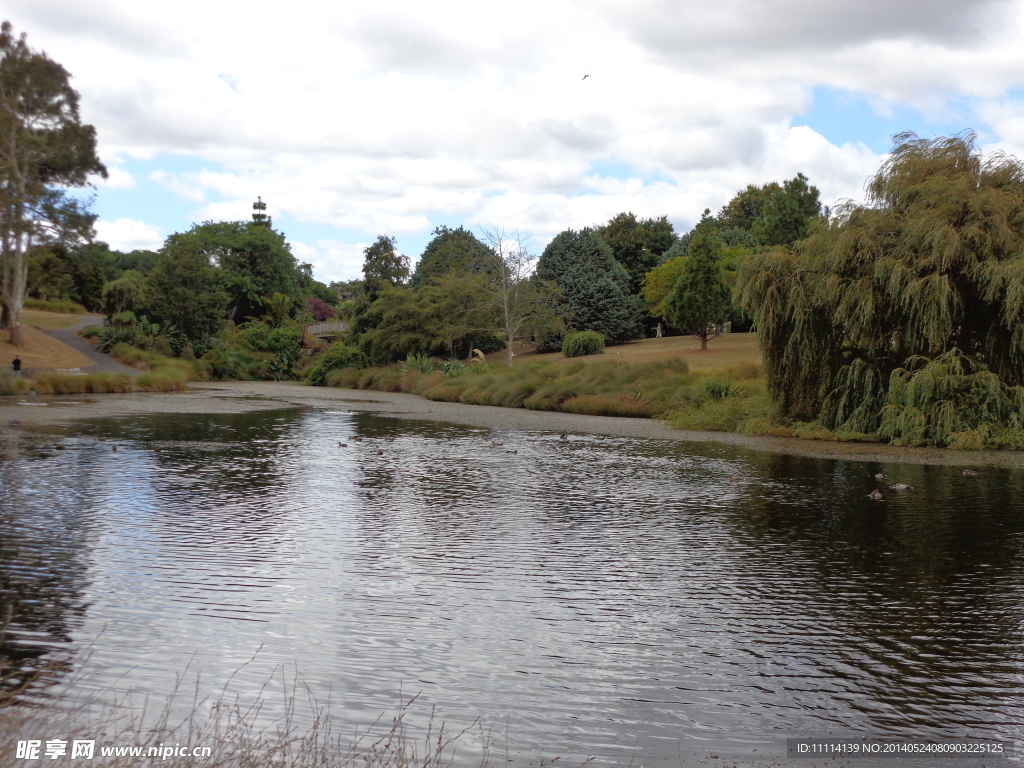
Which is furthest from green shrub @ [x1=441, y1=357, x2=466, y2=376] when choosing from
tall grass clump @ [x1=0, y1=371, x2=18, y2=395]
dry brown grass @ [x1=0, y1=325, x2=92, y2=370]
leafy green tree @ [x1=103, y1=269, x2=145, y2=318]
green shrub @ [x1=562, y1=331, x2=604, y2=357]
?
leafy green tree @ [x1=103, y1=269, x2=145, y2=318]

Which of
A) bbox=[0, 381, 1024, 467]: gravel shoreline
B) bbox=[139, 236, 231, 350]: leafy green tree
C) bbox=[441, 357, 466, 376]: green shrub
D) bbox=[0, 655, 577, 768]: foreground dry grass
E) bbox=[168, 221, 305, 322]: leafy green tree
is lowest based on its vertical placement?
bbox=[0, 655, 577, 768]: foreground dry grass

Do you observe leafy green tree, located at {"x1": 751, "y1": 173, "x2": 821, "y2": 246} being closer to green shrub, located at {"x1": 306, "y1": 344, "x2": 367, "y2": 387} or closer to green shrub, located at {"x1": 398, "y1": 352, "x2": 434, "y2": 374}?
green shrub, located at {"x1": 398, "y1": 352, "x2": 434, "y2": 374}

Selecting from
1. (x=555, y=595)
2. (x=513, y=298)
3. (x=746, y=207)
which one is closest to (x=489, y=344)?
(x=513, y=298)

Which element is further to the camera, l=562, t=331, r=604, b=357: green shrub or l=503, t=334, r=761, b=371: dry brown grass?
l=562, t=331, r=604, b=357: green shrub

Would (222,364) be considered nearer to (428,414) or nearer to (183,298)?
(183,298)

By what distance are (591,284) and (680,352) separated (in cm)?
Result: 1033

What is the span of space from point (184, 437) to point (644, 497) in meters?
12.0

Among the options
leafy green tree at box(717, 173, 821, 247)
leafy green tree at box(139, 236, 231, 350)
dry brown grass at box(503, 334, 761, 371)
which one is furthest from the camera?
leafy green tree at box(139, 236, 231, 350)

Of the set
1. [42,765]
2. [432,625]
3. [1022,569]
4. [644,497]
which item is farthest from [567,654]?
[644,497]

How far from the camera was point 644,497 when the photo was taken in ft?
43.8

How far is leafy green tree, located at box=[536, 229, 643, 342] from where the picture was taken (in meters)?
58.2

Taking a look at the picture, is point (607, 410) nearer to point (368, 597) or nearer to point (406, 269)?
point (368, 597)

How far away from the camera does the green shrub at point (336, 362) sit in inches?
1983

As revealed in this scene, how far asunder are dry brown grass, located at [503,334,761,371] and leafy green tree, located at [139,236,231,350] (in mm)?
17786
